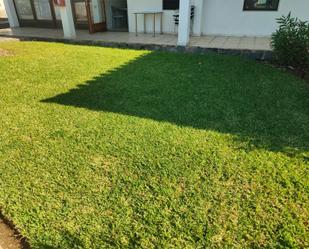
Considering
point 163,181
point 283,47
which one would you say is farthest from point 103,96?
point 283,47

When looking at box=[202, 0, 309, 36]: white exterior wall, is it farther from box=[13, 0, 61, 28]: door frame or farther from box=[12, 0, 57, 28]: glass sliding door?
box=[12, 0, 57, 28]: glass sliding door

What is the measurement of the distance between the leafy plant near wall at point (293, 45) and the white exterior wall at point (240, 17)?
96.0 inches

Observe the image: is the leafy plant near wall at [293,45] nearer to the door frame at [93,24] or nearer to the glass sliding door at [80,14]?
the door frame at [93,24]

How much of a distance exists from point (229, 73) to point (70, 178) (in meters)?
4.23

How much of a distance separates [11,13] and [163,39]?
7604 mm

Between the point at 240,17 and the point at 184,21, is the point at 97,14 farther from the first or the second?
the point at 240,17

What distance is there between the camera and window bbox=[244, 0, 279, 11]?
26.3 ft

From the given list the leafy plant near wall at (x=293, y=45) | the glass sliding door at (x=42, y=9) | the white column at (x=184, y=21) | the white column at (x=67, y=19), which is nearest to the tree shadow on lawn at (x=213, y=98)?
the leafy plant near wall at (x=293, y=45)

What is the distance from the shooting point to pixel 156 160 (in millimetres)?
2998

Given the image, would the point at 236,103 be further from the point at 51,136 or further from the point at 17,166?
the point at 17,166

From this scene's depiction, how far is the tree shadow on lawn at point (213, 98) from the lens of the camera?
11.8 feet

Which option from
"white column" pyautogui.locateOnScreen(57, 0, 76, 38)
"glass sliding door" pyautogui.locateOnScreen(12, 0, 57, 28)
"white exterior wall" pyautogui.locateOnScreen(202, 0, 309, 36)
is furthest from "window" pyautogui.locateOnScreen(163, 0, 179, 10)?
"glass sliding door" pyautogui.locateOnScreen(12, 0, 57, 28)

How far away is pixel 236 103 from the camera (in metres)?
4.34

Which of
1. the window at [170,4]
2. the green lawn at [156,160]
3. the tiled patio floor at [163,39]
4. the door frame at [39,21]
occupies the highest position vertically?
the window at [170,4]
